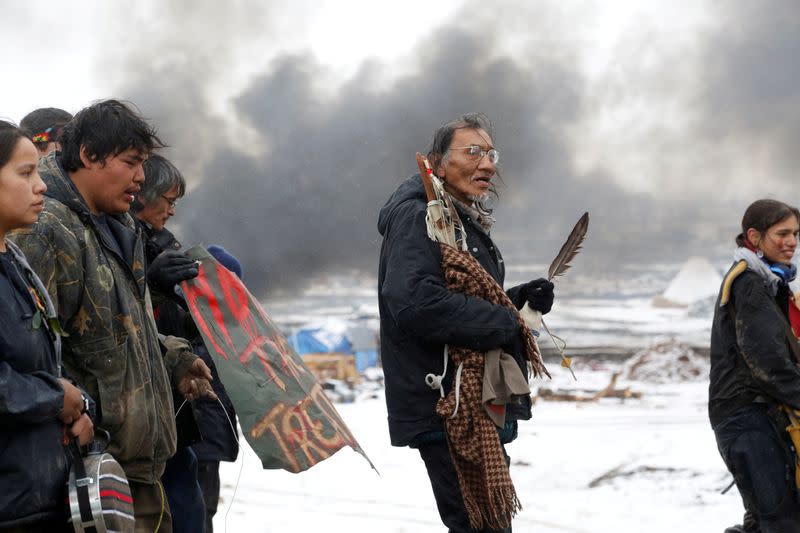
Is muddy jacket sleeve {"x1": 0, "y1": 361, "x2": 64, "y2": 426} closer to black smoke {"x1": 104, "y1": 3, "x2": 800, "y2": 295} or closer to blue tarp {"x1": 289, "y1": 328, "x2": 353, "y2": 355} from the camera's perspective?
blue tarp {"x1": 289, "y1": 328, "x2": 353, "y2": 355}

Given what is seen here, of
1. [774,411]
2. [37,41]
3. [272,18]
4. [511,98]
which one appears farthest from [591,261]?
[774,411]

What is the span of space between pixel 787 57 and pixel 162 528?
647 inches

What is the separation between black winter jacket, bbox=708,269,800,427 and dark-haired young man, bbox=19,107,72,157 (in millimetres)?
2466

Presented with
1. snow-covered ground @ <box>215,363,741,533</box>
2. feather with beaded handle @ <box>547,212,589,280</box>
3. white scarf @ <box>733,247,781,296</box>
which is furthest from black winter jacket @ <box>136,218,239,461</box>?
white scarf @ <box>733,247,781,296</box>

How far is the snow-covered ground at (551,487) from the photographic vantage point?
5.01 metres

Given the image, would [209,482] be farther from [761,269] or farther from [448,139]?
[761,269]

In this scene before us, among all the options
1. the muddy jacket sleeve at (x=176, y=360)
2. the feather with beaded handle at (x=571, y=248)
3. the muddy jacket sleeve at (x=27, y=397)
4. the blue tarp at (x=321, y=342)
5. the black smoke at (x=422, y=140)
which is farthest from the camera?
the black smoke at (x=422, y=140)

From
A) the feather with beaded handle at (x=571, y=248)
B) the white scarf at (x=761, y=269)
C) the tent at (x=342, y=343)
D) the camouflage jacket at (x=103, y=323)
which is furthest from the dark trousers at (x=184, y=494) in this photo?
the tent at (x=342, y=343)

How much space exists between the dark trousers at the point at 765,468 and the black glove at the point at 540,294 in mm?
1031

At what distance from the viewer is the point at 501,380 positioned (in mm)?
2975

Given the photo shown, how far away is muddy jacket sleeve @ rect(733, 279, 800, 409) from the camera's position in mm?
3674

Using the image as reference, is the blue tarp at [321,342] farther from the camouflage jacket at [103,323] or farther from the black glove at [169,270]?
the camouflage jacket at [103,323]

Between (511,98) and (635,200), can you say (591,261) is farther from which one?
(511,98)

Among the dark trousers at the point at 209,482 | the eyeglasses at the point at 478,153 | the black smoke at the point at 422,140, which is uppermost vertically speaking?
the black smoke at the point at 422,140
